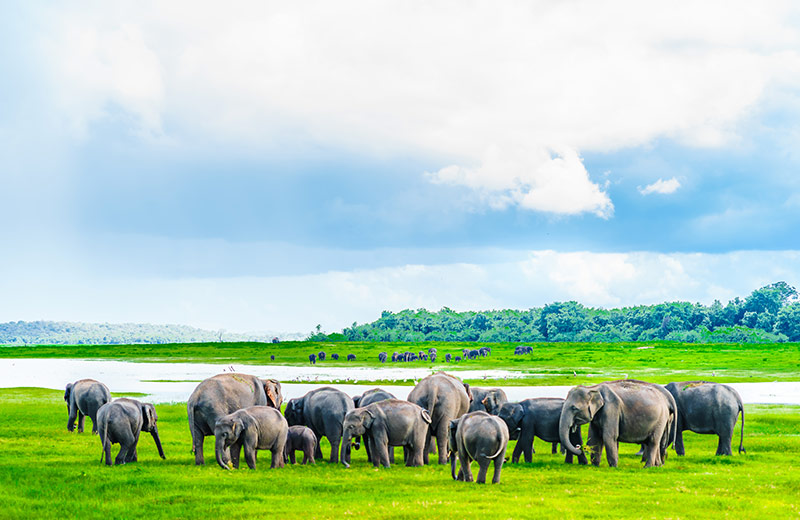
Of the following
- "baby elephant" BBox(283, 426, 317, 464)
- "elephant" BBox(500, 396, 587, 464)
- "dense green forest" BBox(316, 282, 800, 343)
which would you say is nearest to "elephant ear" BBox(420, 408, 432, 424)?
"elephant" BBox(500, 396, 587, 464)

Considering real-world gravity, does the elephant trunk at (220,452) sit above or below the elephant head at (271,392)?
below

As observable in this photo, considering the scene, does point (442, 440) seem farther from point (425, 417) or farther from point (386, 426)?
point (386, 426)

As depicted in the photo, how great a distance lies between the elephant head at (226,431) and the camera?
20.1 meters

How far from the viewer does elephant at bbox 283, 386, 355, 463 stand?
76.4 feet

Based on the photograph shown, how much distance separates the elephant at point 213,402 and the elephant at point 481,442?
6471mm

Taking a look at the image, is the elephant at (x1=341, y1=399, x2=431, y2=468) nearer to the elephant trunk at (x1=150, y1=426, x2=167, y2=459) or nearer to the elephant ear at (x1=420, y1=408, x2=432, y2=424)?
the elephant ear at (x1=420, y1=408, x2=432, y2=424)

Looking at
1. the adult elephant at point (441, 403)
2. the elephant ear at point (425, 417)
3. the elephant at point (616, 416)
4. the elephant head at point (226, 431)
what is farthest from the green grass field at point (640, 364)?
the elephant head at point (226, 431)

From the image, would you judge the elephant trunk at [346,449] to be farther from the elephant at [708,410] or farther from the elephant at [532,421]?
the elephant at [708,410]

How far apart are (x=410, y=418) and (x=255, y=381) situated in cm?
547

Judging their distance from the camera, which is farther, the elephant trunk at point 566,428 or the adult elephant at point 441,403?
the adult elephant at point 441,403

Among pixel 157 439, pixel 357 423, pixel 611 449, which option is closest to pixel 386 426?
pixel 357 423

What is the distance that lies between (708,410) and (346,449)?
10.9 m

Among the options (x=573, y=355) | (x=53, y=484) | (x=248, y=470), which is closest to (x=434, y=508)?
(x=248, y=470)

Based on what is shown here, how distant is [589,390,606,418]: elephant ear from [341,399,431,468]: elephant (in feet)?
13.8
